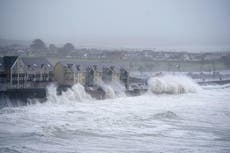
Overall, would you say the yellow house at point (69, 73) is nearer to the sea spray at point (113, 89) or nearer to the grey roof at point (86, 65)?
the grey roof at point (86, 65)

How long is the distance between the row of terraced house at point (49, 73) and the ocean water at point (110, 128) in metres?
2.28

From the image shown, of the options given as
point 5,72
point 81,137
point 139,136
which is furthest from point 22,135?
point 5,72

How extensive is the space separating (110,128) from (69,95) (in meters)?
5.77

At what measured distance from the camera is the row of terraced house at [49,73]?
1477cm

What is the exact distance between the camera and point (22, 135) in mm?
7754

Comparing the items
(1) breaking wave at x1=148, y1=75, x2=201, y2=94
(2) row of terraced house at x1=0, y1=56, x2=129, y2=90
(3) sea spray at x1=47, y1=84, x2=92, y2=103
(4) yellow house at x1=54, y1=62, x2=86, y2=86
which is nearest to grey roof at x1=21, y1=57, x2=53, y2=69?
(2) row of terraced house at x1=0, y1=56, x2=129, y2=90

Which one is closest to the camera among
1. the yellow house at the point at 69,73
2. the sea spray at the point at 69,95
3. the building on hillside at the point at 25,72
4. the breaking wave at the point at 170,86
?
the sea spray at the point at 69,95

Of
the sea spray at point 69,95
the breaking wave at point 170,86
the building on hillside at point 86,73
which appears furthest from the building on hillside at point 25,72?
the breaking wave at point 170,86

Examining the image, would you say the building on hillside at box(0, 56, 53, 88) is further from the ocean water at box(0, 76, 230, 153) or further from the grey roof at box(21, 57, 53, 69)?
the ocean water at box(0, 76, 230, 153)

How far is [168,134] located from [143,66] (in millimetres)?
22763

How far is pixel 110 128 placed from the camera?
869cm

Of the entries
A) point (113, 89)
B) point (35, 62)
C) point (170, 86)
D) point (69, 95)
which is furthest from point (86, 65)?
point (170, 86)

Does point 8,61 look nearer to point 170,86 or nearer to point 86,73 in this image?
point 86,73

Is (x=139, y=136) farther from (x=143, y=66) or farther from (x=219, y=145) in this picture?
(x=143, y=66)
